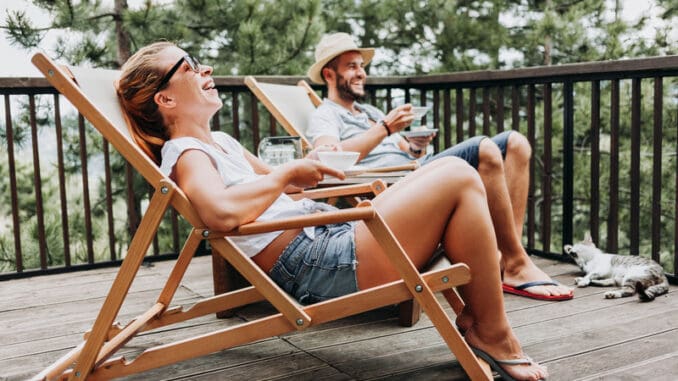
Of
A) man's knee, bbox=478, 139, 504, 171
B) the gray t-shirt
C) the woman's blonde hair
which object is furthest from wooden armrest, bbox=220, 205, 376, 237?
the gray t-shirt

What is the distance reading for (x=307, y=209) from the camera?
78.5 inches

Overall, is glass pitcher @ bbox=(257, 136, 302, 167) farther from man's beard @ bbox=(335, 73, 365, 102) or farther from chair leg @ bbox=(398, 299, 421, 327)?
man's beard @ bbox=(335, 73, 365, 102)

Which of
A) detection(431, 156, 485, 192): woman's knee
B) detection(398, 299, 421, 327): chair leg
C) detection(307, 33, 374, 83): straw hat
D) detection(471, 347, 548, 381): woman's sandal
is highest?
detection(307, 33, 374, 83): straw hat

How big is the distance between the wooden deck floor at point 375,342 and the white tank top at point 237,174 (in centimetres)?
43

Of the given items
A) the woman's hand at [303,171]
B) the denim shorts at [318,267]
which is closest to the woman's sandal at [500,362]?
the denim shorts at [318,267]

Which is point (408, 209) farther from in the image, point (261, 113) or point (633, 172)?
point (261, 113)

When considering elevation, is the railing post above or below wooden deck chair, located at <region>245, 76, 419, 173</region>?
below

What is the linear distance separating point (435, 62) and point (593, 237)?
18.2 ft

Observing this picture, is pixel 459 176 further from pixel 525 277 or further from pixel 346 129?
pixel 346 129

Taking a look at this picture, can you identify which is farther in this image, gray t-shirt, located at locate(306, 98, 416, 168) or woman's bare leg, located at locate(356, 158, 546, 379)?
Result: gray t-shirt, located at locate(306, 98, 416, 168)

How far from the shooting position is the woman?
5.53 ft

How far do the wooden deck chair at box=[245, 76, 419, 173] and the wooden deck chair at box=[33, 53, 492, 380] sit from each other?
1.34 metres

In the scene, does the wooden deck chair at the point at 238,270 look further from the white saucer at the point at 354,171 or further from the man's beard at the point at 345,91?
the man's beard at the point at 345,91

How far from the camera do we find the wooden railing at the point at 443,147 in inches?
126
